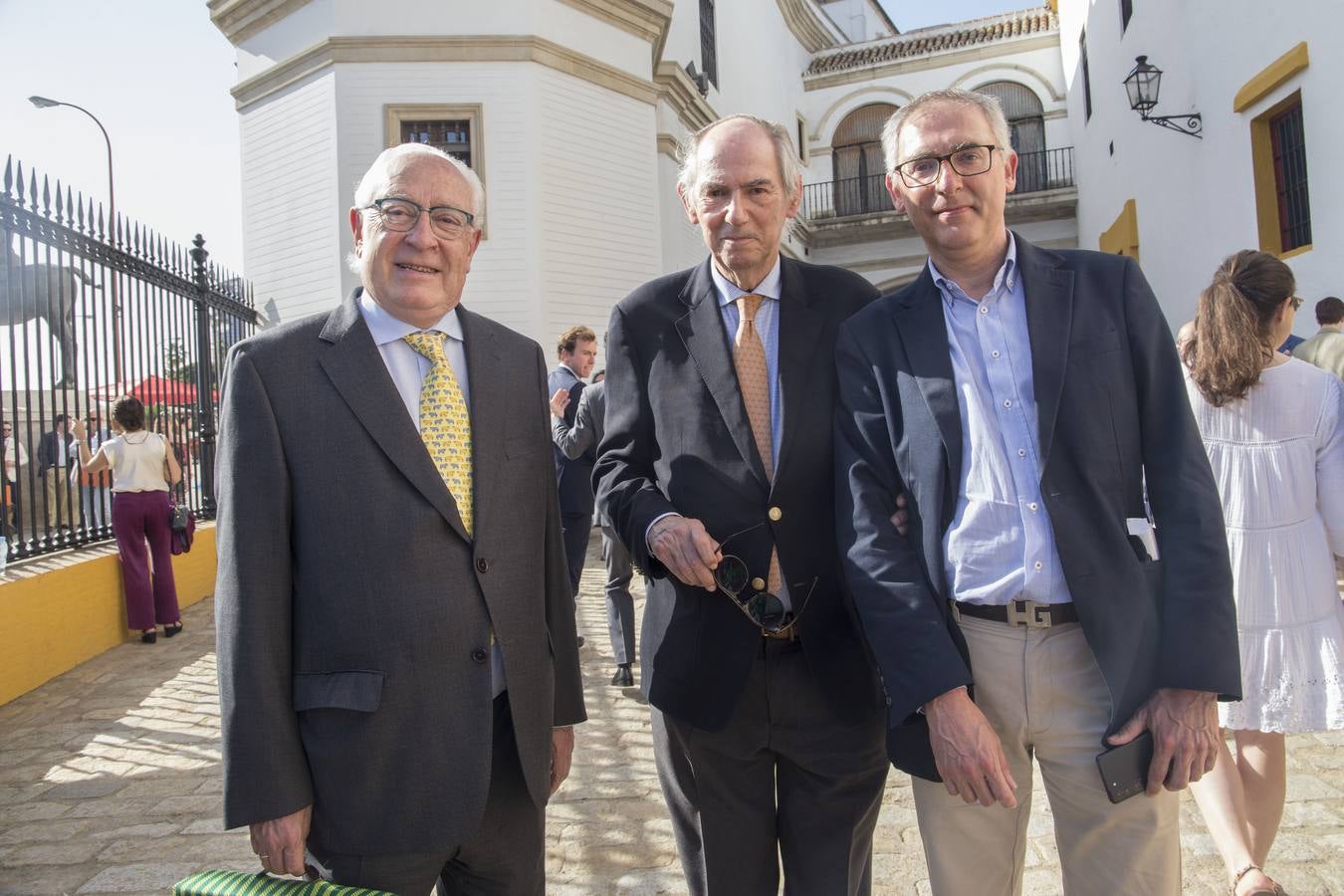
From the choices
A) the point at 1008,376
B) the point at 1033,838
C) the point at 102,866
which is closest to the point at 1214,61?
the point at 1033,838

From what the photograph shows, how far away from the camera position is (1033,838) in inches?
141

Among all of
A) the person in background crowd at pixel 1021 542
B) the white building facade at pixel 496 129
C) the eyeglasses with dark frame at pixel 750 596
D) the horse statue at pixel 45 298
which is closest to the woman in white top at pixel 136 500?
the horse statue at pixel 45 298

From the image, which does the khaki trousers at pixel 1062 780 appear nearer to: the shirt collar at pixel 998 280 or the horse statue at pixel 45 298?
the shirt collar at pixel 998 280

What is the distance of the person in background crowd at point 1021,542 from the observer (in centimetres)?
183

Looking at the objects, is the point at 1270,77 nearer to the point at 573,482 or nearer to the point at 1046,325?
the point at 573,482

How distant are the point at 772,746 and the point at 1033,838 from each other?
77.5 inches

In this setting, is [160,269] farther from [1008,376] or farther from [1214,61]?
[1214,61]

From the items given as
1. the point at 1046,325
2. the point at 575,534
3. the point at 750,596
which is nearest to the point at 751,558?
the point at 750,596

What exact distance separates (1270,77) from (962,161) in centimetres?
807

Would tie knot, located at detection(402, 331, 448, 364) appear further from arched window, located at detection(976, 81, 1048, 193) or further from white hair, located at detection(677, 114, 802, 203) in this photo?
arched window, located at detection(976, 81, 1048, 193)

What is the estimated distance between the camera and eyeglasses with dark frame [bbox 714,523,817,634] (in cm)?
205

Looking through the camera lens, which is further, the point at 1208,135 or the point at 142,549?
the point at 1208,135

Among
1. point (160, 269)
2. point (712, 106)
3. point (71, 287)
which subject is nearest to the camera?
point (71, 287)

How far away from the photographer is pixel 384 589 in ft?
6.14
